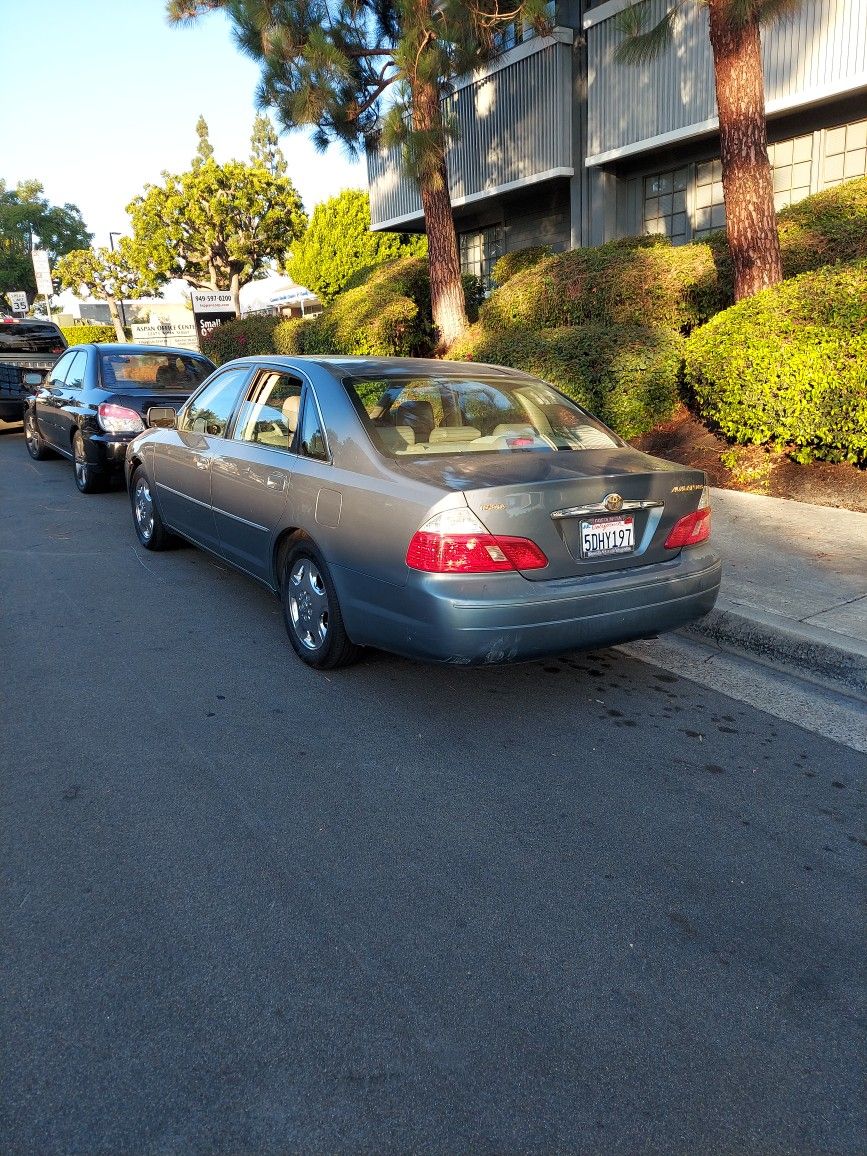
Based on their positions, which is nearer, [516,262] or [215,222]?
[516,262]

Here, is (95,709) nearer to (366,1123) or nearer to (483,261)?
(366,1123)

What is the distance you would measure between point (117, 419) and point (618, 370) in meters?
5.12

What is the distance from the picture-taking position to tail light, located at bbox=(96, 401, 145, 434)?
29.9 feet

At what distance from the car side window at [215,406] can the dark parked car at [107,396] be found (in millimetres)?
3086

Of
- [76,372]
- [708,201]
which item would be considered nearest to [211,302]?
[708,201]

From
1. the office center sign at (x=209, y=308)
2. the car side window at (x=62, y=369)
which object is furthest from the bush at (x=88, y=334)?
the car side window at (x=62, y=369)

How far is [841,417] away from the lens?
7027 mm

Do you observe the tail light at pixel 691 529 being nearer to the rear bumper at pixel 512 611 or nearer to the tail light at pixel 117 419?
the rear bumper at pixel 512 611

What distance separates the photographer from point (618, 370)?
29.6 ft

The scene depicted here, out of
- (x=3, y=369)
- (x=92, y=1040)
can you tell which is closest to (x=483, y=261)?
(x=3, y=369)

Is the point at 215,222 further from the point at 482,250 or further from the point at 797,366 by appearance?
the point at 797,366

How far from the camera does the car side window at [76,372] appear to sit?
32.5 feet

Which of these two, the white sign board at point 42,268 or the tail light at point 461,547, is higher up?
the white sign board at point 42,268

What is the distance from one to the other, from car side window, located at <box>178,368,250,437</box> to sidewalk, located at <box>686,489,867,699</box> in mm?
3109
